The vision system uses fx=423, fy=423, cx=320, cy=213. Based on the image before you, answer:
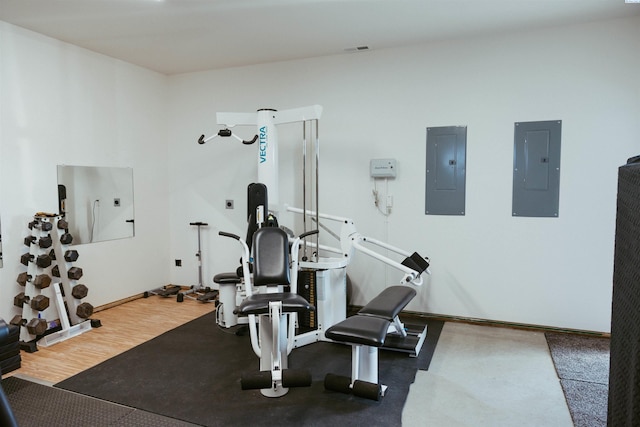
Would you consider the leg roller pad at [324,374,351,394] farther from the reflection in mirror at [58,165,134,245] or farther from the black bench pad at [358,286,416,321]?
the reflection in mirror at [58,165,134,245]

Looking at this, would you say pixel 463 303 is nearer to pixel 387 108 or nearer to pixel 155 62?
pixel 387 108

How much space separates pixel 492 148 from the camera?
3949mm

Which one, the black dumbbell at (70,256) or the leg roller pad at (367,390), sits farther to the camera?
the black dumbbell at (70,256)

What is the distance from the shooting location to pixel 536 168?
3.81 meters

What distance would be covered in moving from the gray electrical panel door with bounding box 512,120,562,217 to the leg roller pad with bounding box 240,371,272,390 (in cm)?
271

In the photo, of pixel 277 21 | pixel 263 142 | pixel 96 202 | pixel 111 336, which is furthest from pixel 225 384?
pixel 277 21

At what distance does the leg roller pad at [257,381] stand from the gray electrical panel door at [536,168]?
271 cm

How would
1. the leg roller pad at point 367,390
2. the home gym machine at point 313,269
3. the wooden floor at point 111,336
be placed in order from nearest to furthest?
the leg roller pad at point 367,390, the wooden floor at point 111,336, the home gym machine at point 313,269

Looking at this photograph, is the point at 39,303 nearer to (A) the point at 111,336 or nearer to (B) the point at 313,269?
(A) the point at 111,336

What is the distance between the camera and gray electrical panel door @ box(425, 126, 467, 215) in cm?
406

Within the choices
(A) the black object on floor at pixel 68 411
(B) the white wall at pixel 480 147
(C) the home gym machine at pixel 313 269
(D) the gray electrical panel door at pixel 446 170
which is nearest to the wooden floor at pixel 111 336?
(A) the black object on floor at pixel 68 411

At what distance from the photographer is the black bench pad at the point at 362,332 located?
7.86 ft

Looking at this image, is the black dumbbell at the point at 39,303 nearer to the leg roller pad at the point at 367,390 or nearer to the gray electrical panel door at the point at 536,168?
the leg roller pad at the point at 367,390

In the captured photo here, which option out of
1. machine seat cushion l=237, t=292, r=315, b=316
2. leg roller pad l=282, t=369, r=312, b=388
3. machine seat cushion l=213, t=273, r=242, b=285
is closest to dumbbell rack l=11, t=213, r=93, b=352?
machine seat cushion l=213, t=273, r=242, b=285
